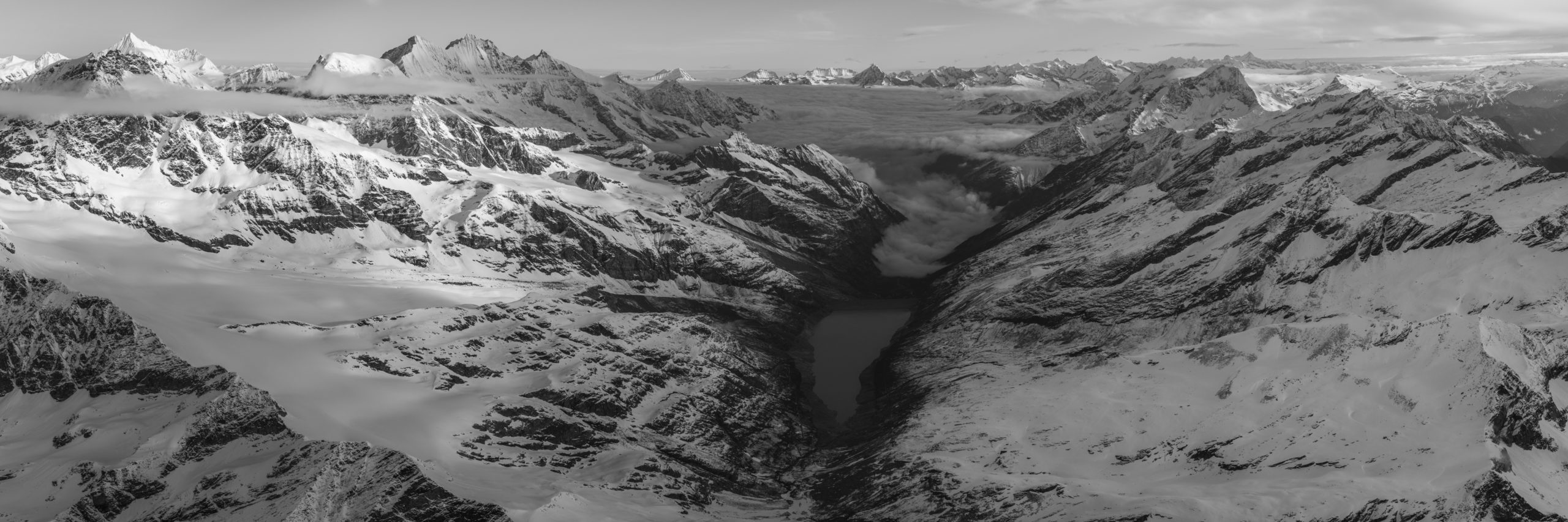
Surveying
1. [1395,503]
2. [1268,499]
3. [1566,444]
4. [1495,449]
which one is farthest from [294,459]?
[1566,444]

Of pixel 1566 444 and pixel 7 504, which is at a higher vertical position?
pixel 7 504

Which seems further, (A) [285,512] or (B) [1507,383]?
(B) [1507,383]

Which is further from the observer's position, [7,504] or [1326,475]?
[1326,475]

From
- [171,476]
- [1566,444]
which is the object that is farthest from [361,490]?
[1566,444]

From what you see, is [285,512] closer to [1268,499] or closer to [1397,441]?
[1268,499]

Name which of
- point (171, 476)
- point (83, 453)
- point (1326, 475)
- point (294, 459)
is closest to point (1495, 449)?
point (1326, 475)

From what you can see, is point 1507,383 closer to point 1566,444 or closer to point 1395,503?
point 1566,444

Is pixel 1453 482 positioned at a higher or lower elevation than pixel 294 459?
lower
